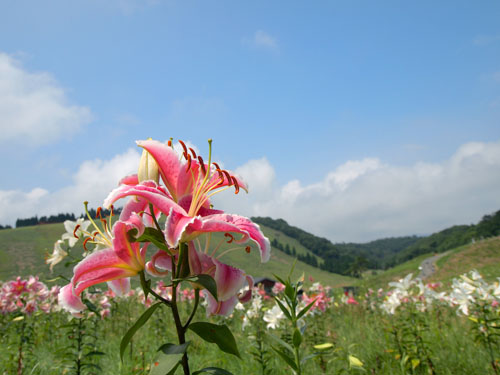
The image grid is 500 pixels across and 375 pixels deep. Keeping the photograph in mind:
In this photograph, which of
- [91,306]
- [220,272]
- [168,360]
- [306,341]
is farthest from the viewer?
[306,341]

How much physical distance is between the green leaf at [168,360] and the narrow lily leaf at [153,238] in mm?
192

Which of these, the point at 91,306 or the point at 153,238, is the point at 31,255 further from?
the point at 153,238

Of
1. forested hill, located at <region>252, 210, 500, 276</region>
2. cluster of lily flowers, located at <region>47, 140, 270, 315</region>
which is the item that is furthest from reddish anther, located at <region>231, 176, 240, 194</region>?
forested hill, located at <region>252, 210, 500, 276</region>

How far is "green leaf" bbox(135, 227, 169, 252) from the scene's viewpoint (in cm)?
67

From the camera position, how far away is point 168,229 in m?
0.64

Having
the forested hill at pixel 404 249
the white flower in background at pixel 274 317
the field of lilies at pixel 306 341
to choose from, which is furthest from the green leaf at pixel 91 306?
the forested hill at pixel 404 249

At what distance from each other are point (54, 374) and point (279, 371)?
1844mm

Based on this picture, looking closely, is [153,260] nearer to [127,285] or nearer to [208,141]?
[127,285]

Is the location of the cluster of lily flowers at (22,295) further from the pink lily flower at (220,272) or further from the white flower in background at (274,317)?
the pink lily flower at (220,272)

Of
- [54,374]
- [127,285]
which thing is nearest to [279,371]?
[54,374]

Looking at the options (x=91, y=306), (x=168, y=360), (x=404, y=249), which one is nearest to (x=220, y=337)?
(x=168, y=360)

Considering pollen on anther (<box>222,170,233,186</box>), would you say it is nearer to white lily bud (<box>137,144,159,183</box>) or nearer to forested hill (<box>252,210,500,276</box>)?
white lily bud (<box>137,144,159,183</box>)

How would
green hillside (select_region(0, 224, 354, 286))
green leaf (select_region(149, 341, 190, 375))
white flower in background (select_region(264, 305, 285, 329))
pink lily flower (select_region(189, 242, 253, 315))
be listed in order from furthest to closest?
1. green hillside (select_region(0, 224, 354, 286))
2. white flower in background (select_region(264, 305, 285, 329))
3. pink lily flower (select_region(189, 242, 253, 315))
4. green leaf (select_region(149, 341, 190, 375))

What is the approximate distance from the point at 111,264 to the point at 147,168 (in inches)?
8.9
